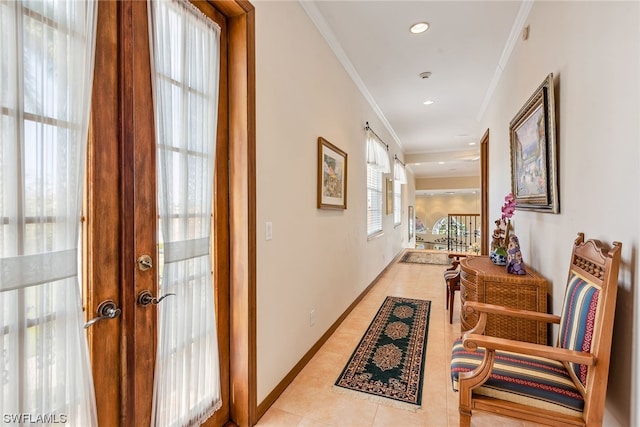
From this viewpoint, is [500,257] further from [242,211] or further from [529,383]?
[242,211]

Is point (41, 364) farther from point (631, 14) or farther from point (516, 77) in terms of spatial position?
point (516, 77)

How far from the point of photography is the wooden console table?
6.41ft

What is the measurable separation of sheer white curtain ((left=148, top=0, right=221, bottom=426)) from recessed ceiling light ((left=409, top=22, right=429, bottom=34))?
1862mm

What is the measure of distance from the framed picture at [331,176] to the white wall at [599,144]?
1.65 metres

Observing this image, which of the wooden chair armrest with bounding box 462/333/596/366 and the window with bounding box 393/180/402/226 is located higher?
the window with bounding box 393/180/402/226

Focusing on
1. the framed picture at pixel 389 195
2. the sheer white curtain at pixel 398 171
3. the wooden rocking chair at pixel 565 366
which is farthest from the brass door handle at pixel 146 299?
the sheer white curtain at pixel 398 171

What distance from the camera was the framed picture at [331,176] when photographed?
101 inches

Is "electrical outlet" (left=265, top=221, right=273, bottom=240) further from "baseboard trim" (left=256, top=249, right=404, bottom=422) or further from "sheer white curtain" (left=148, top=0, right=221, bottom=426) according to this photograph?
"baseboard trim" (left=256, top=249, right=404, bottom=422)

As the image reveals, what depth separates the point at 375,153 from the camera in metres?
4.37

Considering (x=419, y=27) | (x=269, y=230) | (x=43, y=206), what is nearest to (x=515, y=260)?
(x=269, y=230)

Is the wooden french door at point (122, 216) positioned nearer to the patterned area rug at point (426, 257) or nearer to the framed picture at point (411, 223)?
the patterned area rug at point (426, 257)

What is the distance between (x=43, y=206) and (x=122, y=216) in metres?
0.25

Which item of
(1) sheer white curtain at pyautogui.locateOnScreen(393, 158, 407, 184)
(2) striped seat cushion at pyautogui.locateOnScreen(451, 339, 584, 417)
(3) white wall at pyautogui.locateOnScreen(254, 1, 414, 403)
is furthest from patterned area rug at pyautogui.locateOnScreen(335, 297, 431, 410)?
(1) sheer white curtain at pyautogui.locateOnScreen(393, 158, 407, 184)

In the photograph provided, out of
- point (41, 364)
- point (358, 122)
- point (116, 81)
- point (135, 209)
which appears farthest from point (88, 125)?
point (358, 122)
